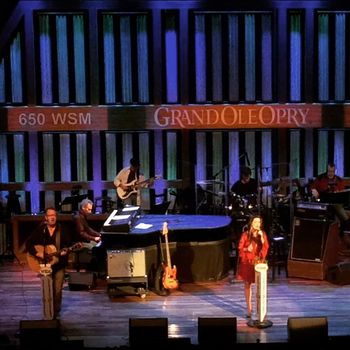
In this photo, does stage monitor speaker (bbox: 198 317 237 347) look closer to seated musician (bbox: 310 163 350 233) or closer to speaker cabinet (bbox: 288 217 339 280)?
speaker cabinet (bbox: 288 217 339 280)

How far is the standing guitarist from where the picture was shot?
976cm

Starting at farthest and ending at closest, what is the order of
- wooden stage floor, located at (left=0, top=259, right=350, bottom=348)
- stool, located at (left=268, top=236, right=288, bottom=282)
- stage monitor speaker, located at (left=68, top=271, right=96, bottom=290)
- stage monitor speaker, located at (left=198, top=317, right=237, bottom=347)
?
1. stool, located at (left=268, top=236, right=288, bottom=282)
2. stage monitor speaker, located at (left=68, top=271, right=96, bottom=290)
3. wooden stage floor, located at (left=0, top=259, right=350, bottom=348)
4. stage monitor speaker, located at (left=198, top=317, right=237, bottom=347)

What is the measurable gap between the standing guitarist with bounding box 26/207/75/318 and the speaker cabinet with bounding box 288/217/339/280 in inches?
153

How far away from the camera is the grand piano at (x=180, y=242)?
1103cm

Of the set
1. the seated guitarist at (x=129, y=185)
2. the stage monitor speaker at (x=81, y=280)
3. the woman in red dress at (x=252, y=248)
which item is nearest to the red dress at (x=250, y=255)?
the woman in red dress at (x=252, y=248)

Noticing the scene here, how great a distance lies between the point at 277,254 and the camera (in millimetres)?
12789

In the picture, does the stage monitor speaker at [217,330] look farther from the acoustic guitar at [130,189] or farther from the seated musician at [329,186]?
the acoustic guitar at [130,189]

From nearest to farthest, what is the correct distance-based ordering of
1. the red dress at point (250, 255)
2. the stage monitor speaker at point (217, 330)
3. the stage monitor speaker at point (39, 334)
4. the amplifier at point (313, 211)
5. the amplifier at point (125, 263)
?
the stage monitor speaker at point (39, 334) → the stage monitor speaker at point (217, 330) → the red dress at point (250, 255) → the amplifier at point (125, 263) → the amplifier at point (313, 211)

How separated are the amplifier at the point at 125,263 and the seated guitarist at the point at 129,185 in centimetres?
356

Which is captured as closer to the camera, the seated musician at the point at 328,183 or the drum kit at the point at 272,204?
the drum kit at the point at 272,204

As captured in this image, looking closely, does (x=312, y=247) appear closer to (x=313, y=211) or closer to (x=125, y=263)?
(x=313, y=211)

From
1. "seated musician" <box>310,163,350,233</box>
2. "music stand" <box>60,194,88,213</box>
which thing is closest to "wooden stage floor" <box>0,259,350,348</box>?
"music stand" <box>60,194,88,213</box>

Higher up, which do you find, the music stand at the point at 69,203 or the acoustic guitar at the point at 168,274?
the music stand at the point at 69,203

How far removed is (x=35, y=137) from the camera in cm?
1603
